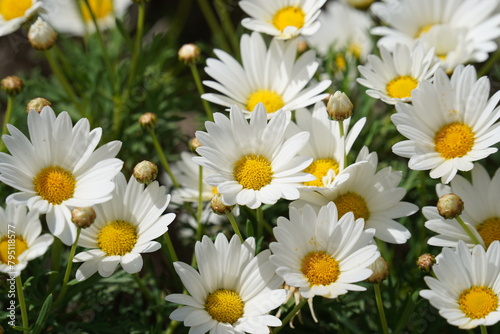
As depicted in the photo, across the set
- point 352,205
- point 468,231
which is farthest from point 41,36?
point 468,231

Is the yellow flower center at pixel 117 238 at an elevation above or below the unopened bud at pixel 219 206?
below

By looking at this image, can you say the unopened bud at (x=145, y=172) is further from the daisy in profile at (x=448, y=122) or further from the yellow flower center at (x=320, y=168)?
the daisy in profile at (x=448, y=122)

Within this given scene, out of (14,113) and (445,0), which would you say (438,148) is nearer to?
(445,0)

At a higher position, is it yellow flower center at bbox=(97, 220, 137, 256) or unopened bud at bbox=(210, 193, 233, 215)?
unopened bud at bbox=(210, 193, 233, 215)

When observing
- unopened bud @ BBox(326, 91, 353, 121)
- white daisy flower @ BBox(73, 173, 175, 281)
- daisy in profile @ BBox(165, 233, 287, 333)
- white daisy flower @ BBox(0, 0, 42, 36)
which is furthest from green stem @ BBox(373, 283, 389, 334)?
white daisy flower @ BBox(0, 0, 42, 36)

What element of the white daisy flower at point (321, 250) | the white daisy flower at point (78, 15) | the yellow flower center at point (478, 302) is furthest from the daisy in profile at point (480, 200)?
the white daisy flower at point (78, 15)

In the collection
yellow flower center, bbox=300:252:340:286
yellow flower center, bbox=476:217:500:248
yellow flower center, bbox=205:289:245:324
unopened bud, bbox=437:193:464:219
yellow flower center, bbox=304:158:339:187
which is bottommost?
yellow flower center, bbox=476:217:500:248

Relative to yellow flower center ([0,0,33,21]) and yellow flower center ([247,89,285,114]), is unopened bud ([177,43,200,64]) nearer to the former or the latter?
yellow flower center ([247,89,285,114])
